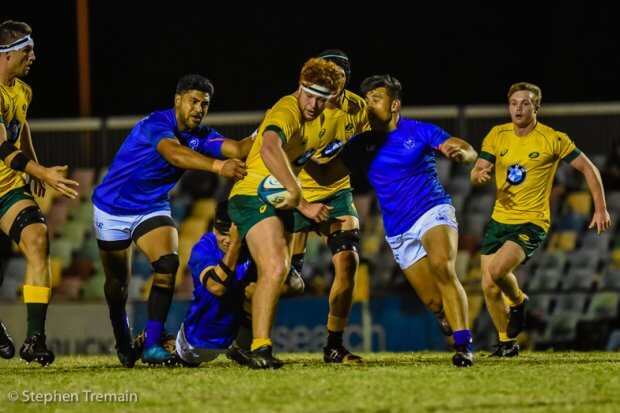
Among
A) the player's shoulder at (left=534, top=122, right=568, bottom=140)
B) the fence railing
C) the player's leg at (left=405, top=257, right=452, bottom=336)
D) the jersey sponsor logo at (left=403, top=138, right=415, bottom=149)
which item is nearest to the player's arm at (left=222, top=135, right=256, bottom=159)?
the jersey sponsor logo at (left=403, top=138, right=415, bottom=149)

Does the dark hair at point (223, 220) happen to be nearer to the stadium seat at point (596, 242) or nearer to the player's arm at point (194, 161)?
the player's arm at point (194, 161)

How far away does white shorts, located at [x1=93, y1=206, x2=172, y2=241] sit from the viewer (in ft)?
31.5

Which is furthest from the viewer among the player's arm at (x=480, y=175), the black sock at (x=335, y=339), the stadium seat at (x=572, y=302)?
the stadium seat at (x=572, y=302)

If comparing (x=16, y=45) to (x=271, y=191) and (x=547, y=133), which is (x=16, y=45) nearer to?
(x=271, y=191)

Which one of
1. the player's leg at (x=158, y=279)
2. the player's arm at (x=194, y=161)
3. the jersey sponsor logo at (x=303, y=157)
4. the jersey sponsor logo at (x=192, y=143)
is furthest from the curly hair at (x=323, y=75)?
the player's leg at (x=158, y=279)

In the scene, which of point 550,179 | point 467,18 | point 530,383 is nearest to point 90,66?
point 467,18

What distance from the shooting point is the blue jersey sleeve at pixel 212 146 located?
9414 mm

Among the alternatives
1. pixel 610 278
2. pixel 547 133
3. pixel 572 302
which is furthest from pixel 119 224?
pixel 610 278

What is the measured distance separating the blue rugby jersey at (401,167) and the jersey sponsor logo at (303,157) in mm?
696

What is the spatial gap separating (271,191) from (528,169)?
2971 mm

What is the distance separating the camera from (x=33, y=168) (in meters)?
8.99

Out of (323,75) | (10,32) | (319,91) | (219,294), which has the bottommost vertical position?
(219,294)

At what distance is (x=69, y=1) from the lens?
23547 millimetres

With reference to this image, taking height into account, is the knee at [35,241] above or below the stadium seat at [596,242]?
above
